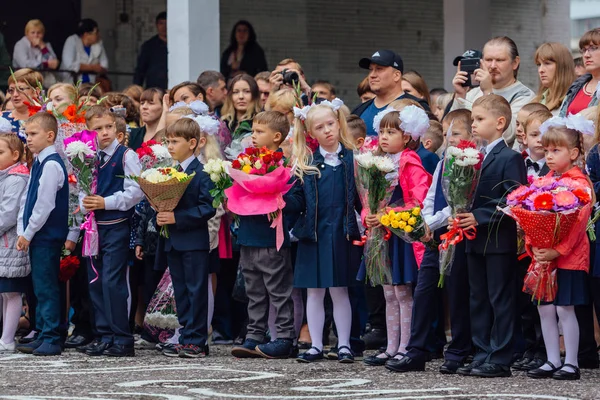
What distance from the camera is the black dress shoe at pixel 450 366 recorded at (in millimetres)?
8758

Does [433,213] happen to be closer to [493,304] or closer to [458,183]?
[458,183]

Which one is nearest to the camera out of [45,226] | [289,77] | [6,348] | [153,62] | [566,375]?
[566,375]

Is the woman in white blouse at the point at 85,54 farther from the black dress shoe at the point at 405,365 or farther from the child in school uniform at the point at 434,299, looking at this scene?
the black dress shoe at the point at 405,365

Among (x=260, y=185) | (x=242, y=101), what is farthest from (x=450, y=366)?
(x=242, y=101)

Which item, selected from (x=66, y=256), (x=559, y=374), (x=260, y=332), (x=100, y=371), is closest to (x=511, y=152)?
(x=559, y=374)

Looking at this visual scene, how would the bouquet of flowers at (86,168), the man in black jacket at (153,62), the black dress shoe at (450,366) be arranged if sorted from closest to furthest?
the black dress shoe at (450,366), the bouquet of flowers at (86,168), the man in black jacket at (153,62)

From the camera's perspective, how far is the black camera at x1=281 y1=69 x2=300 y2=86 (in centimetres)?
1094

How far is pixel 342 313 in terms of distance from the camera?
31.4 ft

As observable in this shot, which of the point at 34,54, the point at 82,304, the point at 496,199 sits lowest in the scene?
the point at 82,304

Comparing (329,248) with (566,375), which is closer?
(566,375)

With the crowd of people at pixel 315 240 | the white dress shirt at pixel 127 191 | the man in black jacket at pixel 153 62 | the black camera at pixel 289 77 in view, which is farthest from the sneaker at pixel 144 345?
the man in black jacket at pixel 153 62

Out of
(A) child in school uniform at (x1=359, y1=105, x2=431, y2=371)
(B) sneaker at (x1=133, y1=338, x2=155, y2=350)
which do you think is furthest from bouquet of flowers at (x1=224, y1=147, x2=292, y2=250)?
(B) sneaker at (x1=133, y1=338, x2=155, y2=350)

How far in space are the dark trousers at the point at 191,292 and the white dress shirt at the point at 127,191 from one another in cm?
48

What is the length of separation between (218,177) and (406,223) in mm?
1530
